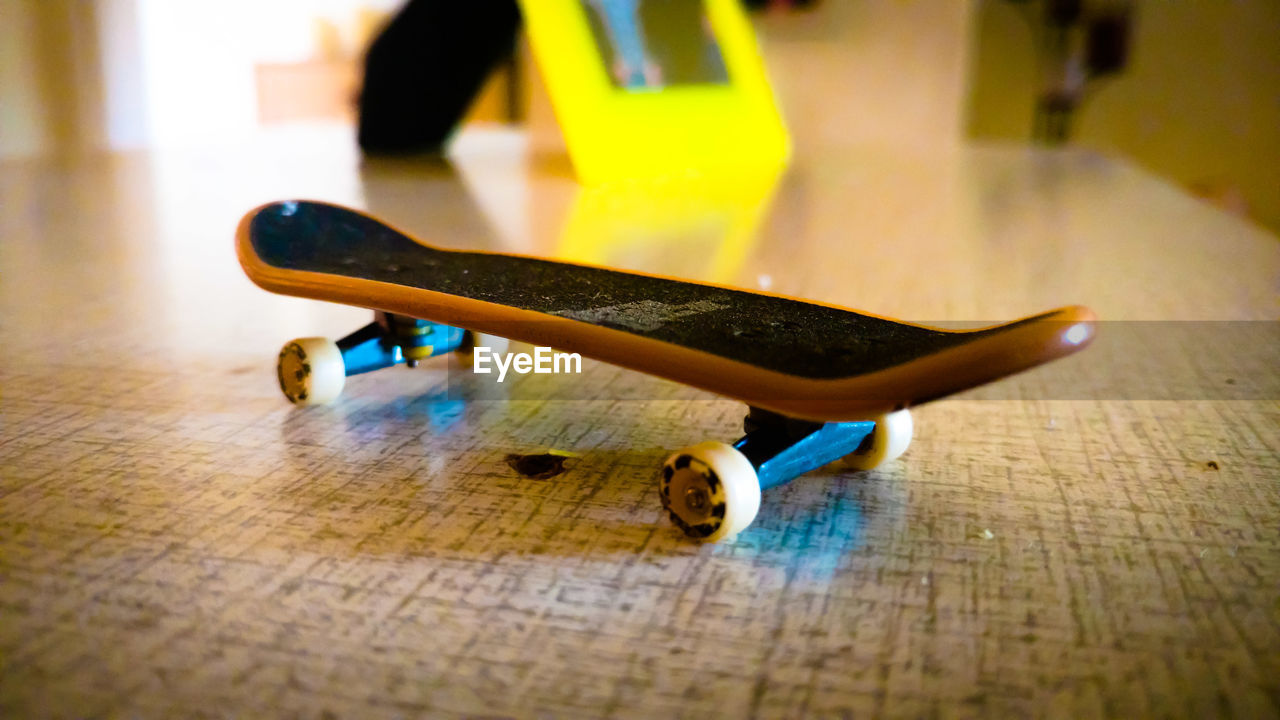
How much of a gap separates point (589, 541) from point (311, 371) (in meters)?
0.45

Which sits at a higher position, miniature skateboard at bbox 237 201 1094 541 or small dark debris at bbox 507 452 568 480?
miniature skateboard at bbox 237 201 1094 541

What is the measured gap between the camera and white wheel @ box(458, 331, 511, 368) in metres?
1.27

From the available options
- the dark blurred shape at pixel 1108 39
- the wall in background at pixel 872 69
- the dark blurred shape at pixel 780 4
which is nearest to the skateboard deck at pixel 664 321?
the wall in background at pixel 872 69

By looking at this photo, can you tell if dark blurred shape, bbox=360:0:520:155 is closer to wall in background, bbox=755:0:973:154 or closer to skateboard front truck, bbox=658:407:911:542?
wall in background, bbox=755:0:973:154

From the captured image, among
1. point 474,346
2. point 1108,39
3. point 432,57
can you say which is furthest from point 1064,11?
point 474,346

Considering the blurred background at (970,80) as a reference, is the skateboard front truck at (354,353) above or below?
below

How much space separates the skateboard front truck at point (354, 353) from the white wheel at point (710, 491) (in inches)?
14.9

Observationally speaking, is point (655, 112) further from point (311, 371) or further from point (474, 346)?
point (311, 371)

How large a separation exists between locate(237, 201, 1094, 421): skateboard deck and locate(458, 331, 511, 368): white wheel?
0.10 metres

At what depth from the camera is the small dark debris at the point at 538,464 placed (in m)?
0.94

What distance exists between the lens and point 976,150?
4.87m

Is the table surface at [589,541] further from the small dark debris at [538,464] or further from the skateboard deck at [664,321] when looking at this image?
the skateboard deck at [664,321]

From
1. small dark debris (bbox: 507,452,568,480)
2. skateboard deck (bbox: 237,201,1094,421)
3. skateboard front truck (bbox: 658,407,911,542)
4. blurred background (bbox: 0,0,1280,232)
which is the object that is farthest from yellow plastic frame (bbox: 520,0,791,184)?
skateboard front truck (bbox: 658,407,911,542)

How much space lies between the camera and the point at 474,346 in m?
1.29
